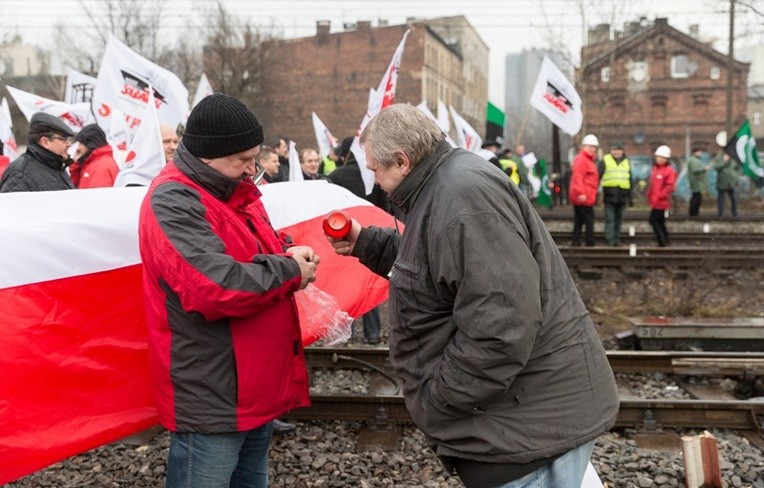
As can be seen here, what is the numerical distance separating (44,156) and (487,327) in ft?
17.9

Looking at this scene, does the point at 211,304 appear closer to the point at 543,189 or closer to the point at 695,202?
the point at 695,202

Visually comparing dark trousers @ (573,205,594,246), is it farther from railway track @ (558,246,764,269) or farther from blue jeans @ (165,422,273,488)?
blue jeans @ (165,422,273,488)

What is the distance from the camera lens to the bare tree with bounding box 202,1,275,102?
157ft

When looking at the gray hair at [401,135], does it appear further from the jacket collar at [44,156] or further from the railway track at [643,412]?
the jacket collar at [44,156]

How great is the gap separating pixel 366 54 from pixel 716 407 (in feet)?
168

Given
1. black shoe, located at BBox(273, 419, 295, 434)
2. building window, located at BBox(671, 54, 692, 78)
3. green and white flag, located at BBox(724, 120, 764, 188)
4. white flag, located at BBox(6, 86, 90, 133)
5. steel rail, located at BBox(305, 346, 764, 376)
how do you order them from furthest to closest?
building window, located at BBox(671, 54, 692, 78) < green and white flag, located at BBox(724, 120, 764, 188) < white flag, located at BBox(6, 86, 90, 133) < steel rail, located at BBox(305, 346, 764, 376) < black shoe, located at BBox(273, 419, 295, 434)

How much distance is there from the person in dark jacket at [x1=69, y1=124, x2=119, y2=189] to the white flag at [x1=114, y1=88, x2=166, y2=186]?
4.40 feet

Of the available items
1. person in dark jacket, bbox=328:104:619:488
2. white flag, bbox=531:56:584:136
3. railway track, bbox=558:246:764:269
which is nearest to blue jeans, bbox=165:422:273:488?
person in dark jacket, bbox=328:104:619:488

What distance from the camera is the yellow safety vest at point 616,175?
14.0 meters

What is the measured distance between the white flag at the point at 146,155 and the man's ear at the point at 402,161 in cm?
362

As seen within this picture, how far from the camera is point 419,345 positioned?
2.51 m

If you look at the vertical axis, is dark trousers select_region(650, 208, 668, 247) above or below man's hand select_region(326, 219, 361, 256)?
below

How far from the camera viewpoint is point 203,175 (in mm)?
2859

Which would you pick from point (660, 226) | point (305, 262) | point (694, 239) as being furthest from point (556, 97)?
point (305, 262)
